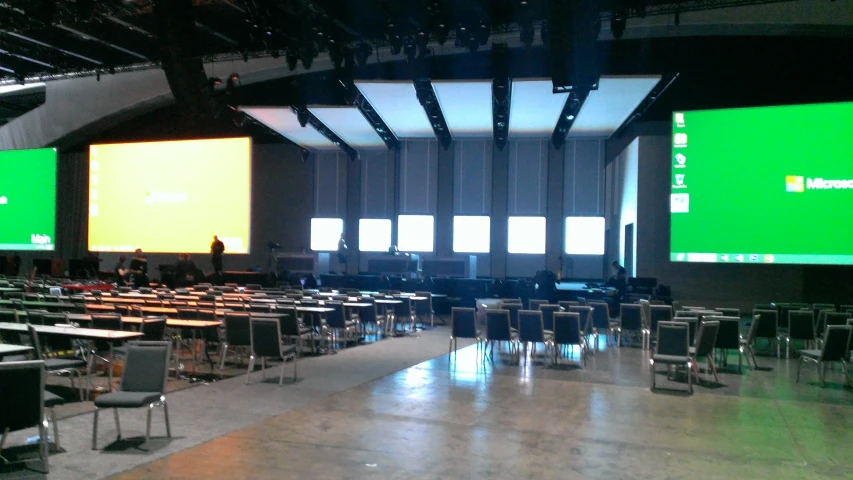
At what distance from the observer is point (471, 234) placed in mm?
23344

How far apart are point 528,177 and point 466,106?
508 cm

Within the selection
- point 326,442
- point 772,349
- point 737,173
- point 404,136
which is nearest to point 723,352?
point 772,349

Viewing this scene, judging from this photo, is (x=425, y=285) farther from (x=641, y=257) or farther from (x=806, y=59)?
(x=806, y=59)

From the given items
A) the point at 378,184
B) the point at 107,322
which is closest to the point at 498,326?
the point at 107,322

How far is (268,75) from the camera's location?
21.4 m

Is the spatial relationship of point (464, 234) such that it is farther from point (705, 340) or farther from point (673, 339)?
point (673, 339)

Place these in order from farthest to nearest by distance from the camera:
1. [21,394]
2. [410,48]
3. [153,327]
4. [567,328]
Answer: [410,48] → [567,328] → [153,327] → [21,394]

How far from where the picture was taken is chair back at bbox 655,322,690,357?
805 cm

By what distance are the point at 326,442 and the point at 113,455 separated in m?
1.59

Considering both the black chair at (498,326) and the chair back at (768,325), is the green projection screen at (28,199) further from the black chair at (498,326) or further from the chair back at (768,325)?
the chair back at (768,325)

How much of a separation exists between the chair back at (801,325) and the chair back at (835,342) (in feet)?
6.35

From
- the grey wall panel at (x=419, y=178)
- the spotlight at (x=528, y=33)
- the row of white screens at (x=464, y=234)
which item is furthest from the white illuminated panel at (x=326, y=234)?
the spotlight at (x=528, y=33)

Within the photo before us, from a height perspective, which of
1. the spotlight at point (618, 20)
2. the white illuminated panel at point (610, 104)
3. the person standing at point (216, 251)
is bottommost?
the person standing at point (216, 251)

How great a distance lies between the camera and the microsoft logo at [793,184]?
14.6 meters
